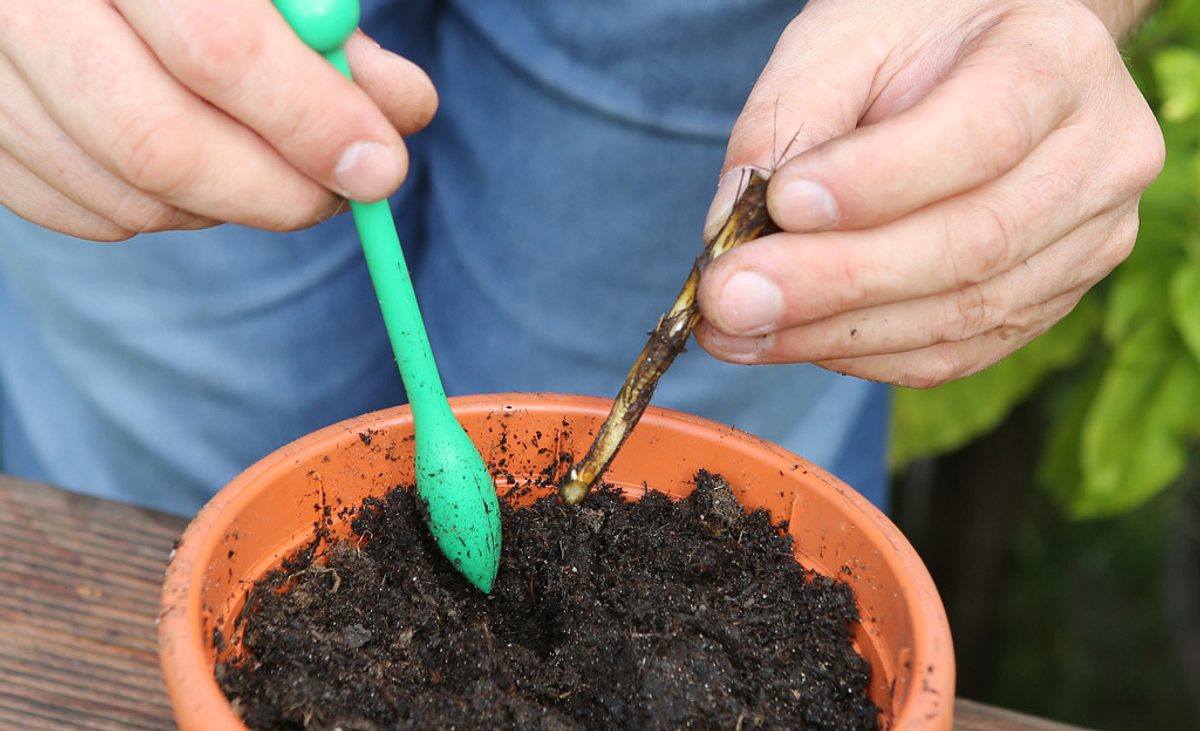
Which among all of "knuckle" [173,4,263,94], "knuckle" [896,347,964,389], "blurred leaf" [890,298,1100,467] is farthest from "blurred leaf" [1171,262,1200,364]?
"knuckle" [173,4,263,94]

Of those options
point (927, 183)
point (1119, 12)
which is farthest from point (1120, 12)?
point (927, 183)

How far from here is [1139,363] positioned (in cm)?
148

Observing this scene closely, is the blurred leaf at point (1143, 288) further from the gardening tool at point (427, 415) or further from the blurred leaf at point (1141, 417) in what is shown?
the gardening tool at point (427, 415)

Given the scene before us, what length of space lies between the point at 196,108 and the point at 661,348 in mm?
385

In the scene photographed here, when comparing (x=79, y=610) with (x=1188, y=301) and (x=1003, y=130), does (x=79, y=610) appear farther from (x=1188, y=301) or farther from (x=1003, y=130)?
(x=1188, y=301)

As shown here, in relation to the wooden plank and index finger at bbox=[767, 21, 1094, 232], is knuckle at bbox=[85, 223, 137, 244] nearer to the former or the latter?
the wooden plank

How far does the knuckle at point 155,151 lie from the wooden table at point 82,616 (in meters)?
0.45

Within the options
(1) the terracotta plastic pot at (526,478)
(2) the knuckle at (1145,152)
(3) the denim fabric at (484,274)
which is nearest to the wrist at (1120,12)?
(2) the knuckle at (1145,152)

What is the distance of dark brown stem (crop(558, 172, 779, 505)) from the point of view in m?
0.81

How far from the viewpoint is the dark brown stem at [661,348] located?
0.81 m

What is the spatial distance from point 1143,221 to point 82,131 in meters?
1.31

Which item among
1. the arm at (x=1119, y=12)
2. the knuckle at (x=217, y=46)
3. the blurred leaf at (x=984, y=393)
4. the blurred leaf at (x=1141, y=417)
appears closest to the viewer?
the knuckle at (x=217, y=46)

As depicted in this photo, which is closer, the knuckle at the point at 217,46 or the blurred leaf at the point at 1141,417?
the knuckle at the point at 217,46

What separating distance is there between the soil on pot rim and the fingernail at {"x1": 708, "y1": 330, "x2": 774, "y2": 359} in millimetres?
118
